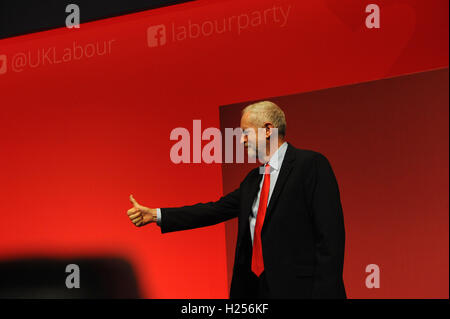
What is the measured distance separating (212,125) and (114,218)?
1056 millimetres

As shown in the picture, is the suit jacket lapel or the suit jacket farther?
the suit jacket lapel

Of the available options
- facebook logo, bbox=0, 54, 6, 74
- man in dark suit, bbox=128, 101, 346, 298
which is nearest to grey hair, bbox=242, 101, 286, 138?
man in dark suit, bbox=128, 101, 346, 298

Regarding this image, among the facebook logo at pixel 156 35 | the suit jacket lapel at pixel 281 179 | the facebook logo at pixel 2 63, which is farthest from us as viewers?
the facebook logo at pixel 2 63

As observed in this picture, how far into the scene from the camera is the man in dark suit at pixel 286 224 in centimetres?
221

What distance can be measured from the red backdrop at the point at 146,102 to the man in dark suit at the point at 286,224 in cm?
103

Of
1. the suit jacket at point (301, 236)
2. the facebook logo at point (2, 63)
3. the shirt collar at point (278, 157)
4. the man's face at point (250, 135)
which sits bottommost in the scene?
the suit jacket at point (301, 236)

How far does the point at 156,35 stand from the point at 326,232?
2.37 m

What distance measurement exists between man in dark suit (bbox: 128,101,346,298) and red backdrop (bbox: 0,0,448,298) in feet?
3.39

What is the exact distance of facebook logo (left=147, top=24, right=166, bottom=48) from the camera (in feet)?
13.1

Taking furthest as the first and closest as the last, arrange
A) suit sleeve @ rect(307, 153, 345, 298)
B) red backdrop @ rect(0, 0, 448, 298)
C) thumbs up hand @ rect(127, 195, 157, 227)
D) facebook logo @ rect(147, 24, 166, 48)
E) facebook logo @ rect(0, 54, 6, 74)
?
facebook logo @ rect(0, 54, 6, 74)
facebook logo @ rect(147, 24, 166, 48)
red backdrop @ rect(0, 0, 448, 298)
thumbs up hand @ rect(127, 195, 157, 227)
suit sleeve @ rect(307, 153, 345, 298)

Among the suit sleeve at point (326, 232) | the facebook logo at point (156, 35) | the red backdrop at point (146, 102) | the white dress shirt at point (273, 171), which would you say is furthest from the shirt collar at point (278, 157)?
the facebook logo at point (156, 35)

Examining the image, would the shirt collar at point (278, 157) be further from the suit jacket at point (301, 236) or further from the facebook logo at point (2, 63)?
the facebook logo at point (2, 63)

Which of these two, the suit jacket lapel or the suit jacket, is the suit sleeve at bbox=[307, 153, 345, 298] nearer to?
the suit jacket
